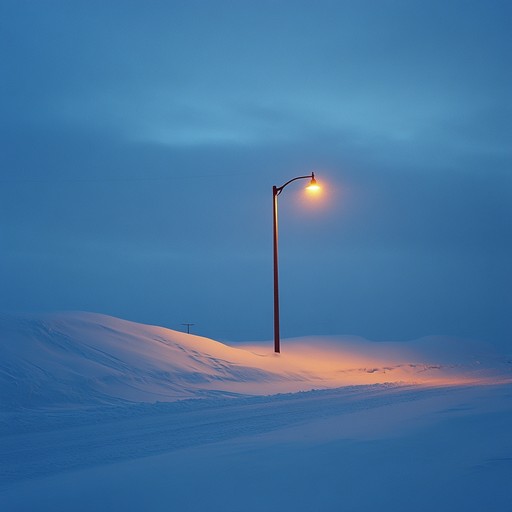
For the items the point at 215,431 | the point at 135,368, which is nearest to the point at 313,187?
the point at 135,368

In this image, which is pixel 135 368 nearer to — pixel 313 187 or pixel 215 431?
pixel 215 431

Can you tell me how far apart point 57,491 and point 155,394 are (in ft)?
24.6

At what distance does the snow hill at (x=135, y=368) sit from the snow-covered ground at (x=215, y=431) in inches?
2.0

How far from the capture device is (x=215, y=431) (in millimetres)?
9633

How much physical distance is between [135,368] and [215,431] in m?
6.15

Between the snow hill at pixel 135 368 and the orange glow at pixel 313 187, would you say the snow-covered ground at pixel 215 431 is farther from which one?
the orange glow at pixel 313 187

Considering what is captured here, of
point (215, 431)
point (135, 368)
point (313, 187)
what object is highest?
point (313, 187)

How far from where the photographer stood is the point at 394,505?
549cm

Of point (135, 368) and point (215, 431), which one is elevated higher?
point (135, 368)

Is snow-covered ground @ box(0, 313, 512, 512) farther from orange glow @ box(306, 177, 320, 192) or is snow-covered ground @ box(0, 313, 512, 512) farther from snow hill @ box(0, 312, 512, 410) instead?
orange glow @ box(306, 177, 320, 192)

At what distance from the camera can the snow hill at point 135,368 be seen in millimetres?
13008

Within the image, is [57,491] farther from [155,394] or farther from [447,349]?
[447,349]

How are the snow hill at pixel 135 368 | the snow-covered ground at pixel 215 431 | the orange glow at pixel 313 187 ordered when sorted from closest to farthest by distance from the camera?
1. the snow-covered ground at pixel 215 431
2. the snow hill at pixel 135 368
3. the orange glow at pixel 313 187

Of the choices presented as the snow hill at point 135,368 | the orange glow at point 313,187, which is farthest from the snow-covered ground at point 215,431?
the orange glow at point 313,187
